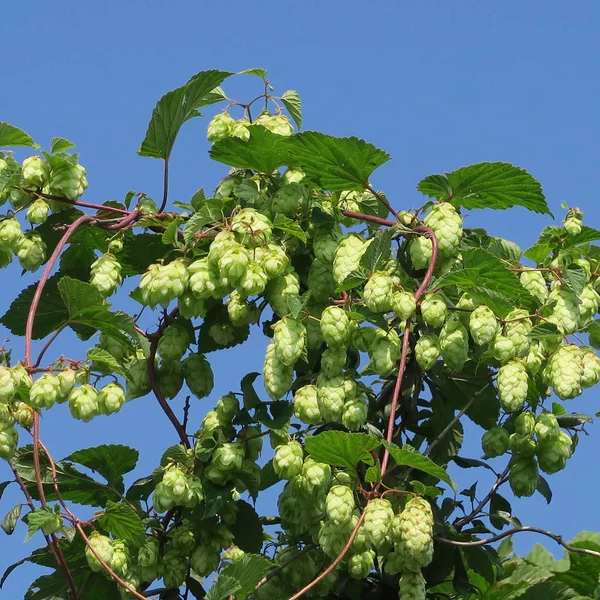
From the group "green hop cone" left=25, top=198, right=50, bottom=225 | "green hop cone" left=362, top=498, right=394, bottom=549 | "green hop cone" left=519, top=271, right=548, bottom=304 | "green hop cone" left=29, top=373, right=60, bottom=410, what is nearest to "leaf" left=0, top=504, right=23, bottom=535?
"green hop cone" left=29, top=373, right=60, bottom=410

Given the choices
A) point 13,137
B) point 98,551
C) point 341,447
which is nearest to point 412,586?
point 341,447

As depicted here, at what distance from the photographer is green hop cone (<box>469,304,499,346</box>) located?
3758 millimetres

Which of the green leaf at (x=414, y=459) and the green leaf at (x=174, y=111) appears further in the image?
the green leaf at (x=174, y=111)

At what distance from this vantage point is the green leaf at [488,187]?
4031 mm

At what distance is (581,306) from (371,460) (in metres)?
1.03

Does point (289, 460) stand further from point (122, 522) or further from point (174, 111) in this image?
point (174, 111)

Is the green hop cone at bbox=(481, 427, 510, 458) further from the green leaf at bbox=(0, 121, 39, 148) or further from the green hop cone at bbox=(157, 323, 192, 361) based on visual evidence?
the green leaf at bbox=(0, 121, 39, 148)

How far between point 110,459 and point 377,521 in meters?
1.15

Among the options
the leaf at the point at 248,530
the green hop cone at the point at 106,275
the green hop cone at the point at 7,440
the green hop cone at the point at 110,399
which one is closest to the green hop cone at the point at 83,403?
the green hop cone at the point at 110,399

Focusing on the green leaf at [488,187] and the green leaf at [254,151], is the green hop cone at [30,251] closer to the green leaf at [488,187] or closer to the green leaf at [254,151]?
the green leaf at [254,151]

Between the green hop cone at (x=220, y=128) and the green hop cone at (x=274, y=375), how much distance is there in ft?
2.91

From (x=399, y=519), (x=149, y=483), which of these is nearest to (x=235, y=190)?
(x=149, y=483)

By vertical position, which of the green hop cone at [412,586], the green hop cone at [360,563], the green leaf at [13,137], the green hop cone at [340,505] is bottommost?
the green hop cone at [412,586]

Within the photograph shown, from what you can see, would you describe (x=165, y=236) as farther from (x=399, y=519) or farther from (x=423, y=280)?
Answer: (x=399, y=519)
